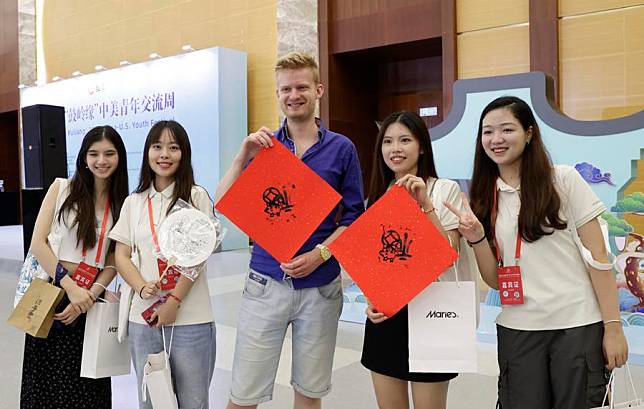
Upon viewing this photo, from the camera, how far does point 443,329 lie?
5.38ft

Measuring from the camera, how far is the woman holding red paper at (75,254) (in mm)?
2090

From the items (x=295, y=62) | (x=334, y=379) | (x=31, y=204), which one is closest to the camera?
(x=295, y=62)

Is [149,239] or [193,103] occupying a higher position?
[193,103]

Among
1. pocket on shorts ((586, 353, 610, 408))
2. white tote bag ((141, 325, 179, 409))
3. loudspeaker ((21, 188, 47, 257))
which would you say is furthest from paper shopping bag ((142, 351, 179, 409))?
loudspeaker ((21, 188, 47, 257))

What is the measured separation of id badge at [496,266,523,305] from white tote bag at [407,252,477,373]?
0.08m

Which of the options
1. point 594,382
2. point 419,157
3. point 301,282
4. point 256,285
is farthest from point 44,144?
point 594,382

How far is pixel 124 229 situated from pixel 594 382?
1510 millimetres

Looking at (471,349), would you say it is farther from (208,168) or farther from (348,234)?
(208,168)

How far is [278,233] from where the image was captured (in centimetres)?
182

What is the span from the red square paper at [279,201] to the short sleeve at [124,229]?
14.5 inches

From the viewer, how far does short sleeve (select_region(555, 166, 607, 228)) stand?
64.5 inches

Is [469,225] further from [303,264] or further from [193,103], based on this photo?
[193,103]

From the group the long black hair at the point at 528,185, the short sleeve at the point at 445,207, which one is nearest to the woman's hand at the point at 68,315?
the short sleeve at the point at 445,207

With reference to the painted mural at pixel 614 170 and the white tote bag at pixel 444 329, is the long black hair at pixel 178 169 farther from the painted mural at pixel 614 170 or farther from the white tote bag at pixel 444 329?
the painted mural at pixel 614 170
